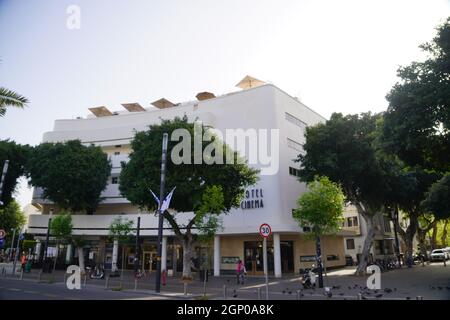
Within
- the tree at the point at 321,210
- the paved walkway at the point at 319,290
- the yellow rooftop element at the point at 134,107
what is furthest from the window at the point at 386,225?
the yellow rooftop element at the point at 134,107

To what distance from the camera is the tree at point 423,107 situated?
17047 mm

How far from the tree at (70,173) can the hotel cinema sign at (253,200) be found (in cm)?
1783

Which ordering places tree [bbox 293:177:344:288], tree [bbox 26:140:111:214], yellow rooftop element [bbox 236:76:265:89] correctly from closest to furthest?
tree [bbox 293:177:344:288] → tree [bbox 26:140:111:214] → yellow rooftop element [bbox 236:76:265:89]

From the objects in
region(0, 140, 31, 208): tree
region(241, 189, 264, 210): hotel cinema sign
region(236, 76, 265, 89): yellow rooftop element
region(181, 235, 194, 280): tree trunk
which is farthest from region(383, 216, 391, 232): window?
region(0, 140, 31, 208): tree

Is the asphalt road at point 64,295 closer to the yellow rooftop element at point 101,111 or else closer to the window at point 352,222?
the yellow rooftop element at point 101,111

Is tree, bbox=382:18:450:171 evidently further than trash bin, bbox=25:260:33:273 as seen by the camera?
No

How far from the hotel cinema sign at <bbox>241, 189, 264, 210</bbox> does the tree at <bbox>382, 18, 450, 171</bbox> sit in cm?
1463

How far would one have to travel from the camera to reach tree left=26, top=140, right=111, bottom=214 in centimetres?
3797

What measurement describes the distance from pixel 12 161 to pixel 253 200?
30.3 m

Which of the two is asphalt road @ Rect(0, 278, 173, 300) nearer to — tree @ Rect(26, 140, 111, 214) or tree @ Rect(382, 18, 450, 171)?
tree @ Rect(382, 18, 450, 171)

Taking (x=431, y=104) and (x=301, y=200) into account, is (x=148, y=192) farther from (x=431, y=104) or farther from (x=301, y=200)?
(x=431, y=104)

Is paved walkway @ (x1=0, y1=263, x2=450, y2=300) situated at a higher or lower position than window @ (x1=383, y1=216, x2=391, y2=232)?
lower
